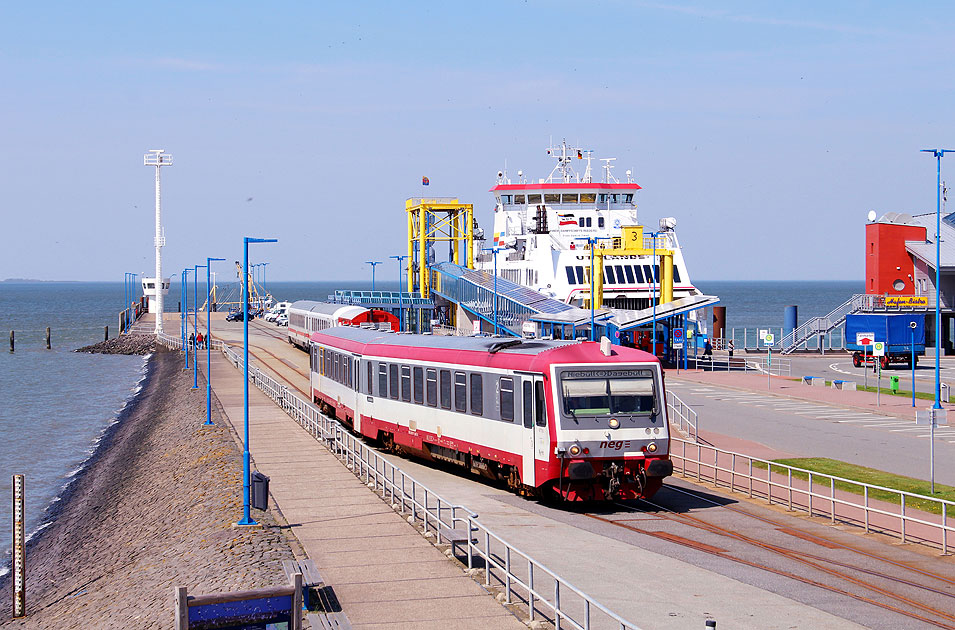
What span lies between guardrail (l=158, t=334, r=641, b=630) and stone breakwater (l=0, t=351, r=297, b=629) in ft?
7.98

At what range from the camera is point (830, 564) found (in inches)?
656

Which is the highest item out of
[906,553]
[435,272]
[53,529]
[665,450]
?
[435,272]

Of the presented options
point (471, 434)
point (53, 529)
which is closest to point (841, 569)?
point (471, 434)

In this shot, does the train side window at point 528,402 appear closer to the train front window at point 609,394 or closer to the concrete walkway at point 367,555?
the train front window at point 609,394

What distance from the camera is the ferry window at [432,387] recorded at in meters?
24.8

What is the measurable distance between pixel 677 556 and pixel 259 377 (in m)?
35.7

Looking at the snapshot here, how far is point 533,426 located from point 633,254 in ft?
142

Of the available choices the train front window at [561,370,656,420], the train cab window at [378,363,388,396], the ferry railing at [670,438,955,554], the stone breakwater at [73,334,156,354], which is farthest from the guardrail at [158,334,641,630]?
the stone breakwater at [73,334,156,354]

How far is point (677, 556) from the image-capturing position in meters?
16.9

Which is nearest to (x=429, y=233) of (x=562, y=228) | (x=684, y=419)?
(x=562, y=228)

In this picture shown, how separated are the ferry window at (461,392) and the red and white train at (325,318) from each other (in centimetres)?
1142

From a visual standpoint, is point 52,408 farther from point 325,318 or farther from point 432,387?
point 432,387

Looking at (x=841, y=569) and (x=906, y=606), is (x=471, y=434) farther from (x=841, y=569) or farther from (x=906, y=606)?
(x=906, y=606)

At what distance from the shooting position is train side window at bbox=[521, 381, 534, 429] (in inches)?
798
